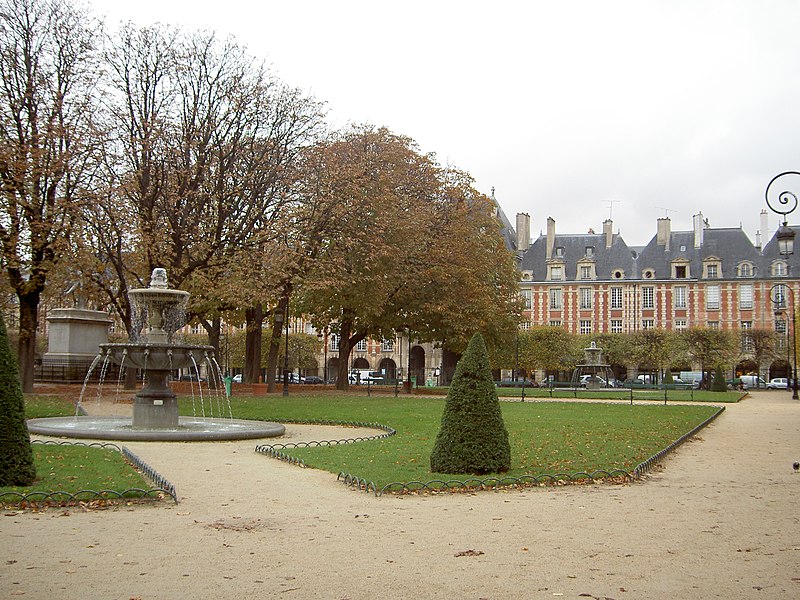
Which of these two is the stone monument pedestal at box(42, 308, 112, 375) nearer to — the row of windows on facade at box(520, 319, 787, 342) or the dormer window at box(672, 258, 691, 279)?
the row of windows on facade at box(520, 319, 787, 342)

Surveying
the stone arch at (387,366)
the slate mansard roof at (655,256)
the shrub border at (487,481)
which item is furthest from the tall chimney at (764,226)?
the shrub border at (487,481)

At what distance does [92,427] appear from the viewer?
17.4 m

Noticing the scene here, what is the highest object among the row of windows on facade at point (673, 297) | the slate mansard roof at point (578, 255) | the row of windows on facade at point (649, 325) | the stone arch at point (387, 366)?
the slate mansard roof at point (578, 255)

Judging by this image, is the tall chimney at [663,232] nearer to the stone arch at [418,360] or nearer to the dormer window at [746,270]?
the dormer window at [746,270]

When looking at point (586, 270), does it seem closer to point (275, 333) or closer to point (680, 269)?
point (680, 269)

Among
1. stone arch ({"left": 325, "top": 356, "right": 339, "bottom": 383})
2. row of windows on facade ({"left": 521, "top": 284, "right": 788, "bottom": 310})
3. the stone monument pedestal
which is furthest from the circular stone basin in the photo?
stone arch ({"left": 325, "top": 356, "right": 339, "bottom": 383})

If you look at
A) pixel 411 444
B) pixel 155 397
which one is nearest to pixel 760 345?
pixel 411 444

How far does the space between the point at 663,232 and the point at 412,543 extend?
74.3 meters

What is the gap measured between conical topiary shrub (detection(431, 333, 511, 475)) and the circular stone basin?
255 inches

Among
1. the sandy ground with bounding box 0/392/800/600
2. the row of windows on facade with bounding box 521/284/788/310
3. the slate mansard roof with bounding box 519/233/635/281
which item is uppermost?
the slate mansard roof with bounding box 519/233/635/281

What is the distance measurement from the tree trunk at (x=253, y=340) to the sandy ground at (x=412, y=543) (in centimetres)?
2275

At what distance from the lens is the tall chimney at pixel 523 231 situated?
81.4 m

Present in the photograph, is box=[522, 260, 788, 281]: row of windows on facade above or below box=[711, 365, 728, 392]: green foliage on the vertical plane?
above

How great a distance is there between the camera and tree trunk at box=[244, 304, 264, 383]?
34094 mm
